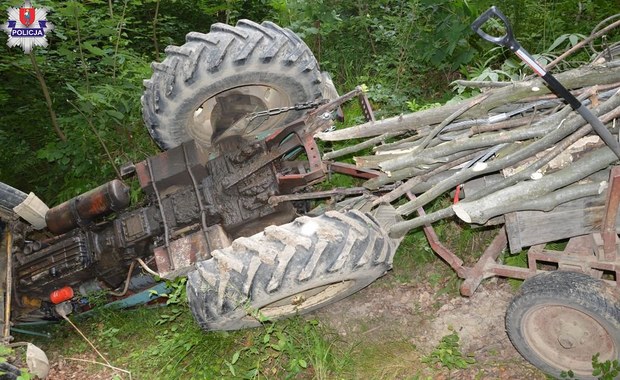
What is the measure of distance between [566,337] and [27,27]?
5.72 m

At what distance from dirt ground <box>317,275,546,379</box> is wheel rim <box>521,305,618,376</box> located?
24cm

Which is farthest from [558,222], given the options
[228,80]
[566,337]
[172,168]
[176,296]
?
[172,168]

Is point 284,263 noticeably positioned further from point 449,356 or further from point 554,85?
point 554,85

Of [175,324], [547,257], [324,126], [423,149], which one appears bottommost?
[547,257]

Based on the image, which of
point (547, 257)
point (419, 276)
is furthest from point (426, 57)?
point (547, 257)

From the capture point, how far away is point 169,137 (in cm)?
380

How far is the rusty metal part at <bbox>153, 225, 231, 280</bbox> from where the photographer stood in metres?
3.31

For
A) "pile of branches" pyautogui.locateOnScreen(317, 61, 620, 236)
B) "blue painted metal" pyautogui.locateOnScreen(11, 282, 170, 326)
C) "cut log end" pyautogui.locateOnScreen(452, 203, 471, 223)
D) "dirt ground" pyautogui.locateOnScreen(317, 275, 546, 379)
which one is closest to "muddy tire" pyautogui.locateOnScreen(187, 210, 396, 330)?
"pile of branches" pyautogui.locateOnScreen(317, 61, 620, 236)

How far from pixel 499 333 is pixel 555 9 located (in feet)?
11.4

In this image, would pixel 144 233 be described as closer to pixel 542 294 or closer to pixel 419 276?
pixel 419 276

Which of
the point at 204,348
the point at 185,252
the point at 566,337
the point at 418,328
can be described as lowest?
the point at 566,337

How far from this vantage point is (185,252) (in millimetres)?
3350

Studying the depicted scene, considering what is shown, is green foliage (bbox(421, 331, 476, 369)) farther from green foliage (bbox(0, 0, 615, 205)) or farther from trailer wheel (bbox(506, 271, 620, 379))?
green foliage (bbox(0, 0, 615, 205))

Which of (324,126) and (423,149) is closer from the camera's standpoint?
(423,149)
